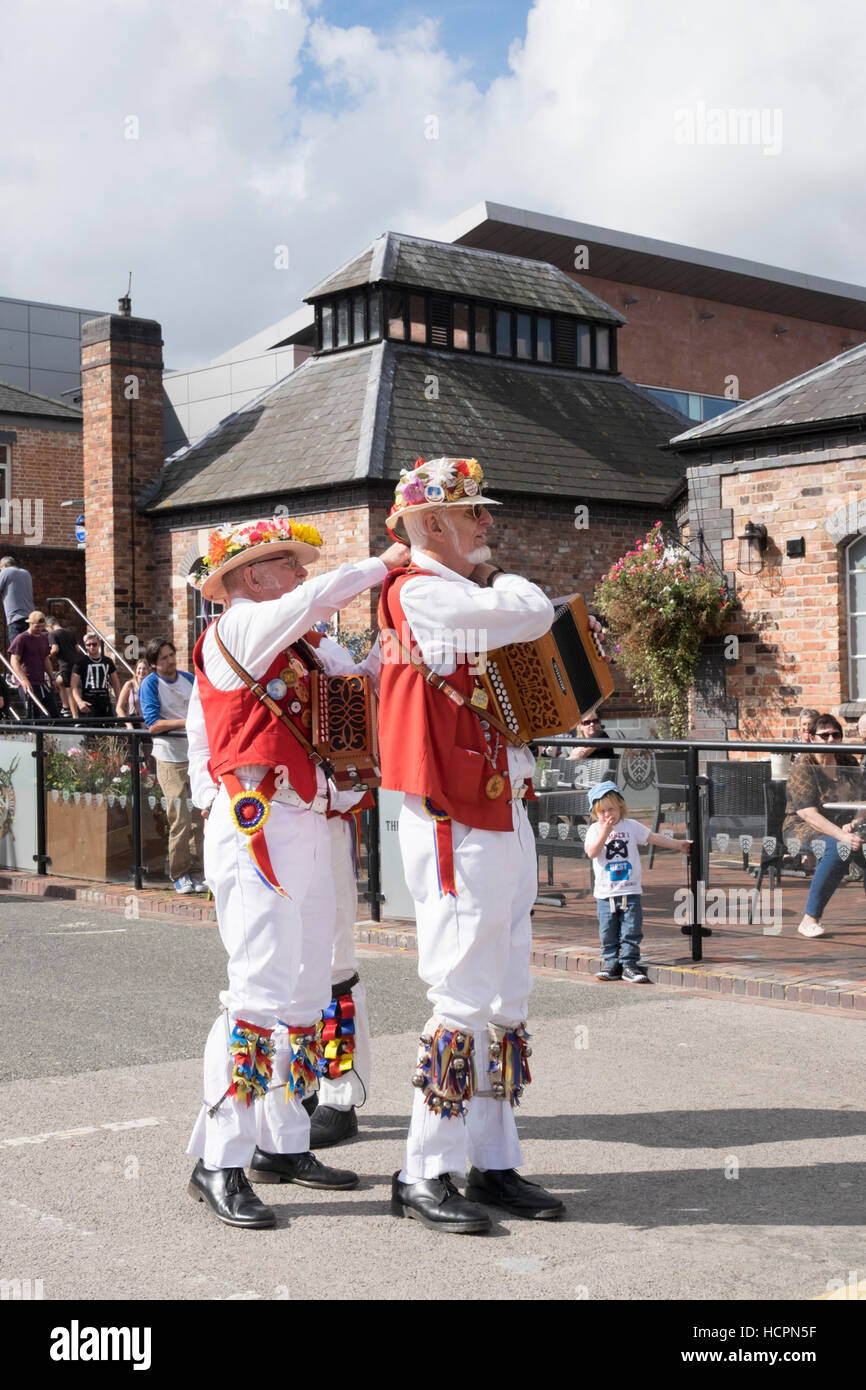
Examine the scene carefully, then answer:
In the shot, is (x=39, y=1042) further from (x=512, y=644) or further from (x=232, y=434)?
(x=232, y=434)

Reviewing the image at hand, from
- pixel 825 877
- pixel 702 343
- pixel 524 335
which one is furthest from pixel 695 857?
pixel 702 343

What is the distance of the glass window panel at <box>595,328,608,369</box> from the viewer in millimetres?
25719

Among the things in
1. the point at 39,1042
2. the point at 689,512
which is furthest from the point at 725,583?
the point at 39,1042

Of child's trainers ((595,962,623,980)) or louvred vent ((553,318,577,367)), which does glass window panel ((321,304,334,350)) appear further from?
child's trainers ((595,962,623,980))

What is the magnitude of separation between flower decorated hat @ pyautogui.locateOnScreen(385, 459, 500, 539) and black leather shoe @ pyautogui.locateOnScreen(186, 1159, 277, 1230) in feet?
6.69

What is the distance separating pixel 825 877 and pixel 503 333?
1739 centimetres

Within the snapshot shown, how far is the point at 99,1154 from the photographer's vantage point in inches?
203

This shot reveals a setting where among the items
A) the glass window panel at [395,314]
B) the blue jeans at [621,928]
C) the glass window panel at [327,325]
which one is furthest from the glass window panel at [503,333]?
the blue jeans at [621,928]

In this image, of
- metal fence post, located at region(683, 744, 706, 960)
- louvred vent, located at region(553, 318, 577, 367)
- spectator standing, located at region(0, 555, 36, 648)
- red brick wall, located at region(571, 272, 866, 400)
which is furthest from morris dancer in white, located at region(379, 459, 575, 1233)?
red brick wall, located at region(571, 272, 866, 400)

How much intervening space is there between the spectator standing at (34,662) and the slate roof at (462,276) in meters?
7.86

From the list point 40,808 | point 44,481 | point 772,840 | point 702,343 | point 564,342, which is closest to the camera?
point 772,840

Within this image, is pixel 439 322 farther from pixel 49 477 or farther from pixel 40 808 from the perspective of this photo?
pixel 40 808

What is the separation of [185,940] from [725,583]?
8290 millimetres

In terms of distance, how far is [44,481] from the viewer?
3145cm
